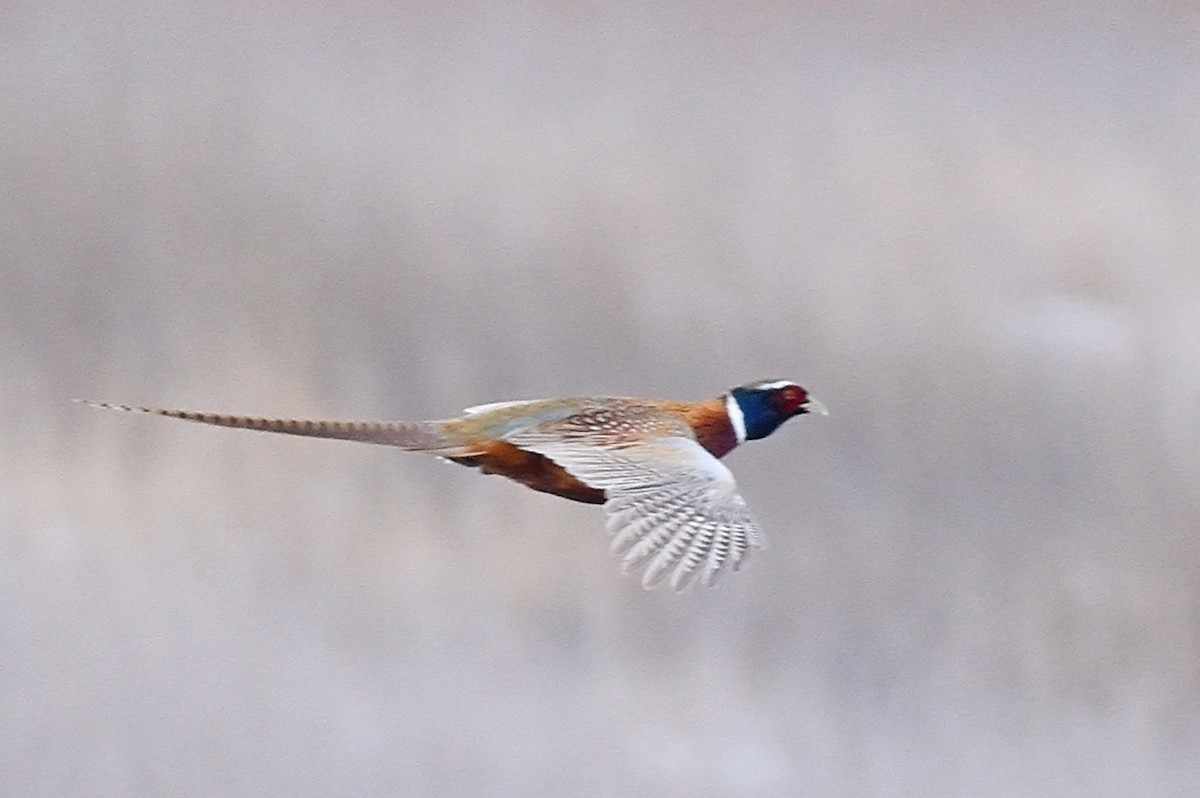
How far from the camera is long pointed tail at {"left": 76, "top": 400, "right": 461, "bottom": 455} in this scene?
2260 mm

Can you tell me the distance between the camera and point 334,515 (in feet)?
7.94

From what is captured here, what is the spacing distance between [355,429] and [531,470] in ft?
1.03

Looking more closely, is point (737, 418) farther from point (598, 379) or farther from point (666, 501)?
point (666, 501)

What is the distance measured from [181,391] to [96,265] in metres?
0.26

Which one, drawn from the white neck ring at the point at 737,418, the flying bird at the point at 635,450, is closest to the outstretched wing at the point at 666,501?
the flying bird at the point at 635,450

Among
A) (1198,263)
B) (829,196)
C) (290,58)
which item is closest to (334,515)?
(290,58)

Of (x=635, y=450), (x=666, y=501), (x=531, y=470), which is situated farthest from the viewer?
(x=531, y=470)

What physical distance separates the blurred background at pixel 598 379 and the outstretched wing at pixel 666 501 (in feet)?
0.89

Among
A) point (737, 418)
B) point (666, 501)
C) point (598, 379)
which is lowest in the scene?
point (666, 501)

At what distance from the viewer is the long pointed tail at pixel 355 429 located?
226 centimetres

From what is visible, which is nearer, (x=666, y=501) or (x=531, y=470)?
(x=666, y=501)

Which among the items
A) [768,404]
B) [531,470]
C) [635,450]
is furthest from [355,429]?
[768,404]

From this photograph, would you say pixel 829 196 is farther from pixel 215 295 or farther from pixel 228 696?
pixel 228 696

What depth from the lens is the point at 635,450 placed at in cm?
202
